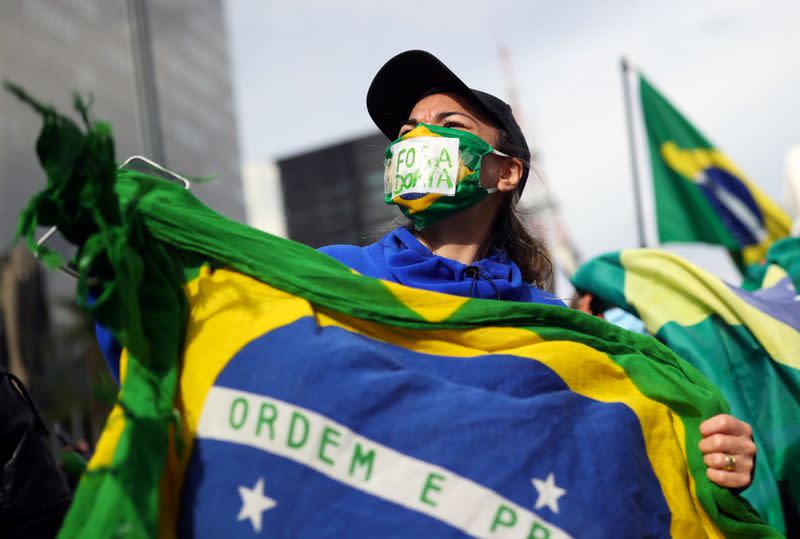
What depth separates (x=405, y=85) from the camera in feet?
9.25

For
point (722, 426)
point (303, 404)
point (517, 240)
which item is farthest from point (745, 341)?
point (303, 404)

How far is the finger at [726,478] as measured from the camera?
2213 mm

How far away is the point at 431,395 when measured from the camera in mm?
1922

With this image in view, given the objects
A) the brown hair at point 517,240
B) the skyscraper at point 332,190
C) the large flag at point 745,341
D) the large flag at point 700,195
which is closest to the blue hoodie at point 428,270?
the brown hair at point 517,240

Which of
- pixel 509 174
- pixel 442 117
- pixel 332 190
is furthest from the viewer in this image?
pixel 332 190

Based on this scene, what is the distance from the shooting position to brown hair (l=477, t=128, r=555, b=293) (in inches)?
111

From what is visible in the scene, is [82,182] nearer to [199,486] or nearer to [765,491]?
[199,486]

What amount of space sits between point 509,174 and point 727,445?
3.29 ft

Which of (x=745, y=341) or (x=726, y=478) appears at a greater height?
(x=745, y=341)

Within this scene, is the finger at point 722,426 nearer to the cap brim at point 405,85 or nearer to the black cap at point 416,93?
the black cap at point 416,93

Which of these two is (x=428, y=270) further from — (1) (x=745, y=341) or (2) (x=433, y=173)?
(1) (x=745, y=341)

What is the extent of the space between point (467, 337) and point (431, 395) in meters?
0.26

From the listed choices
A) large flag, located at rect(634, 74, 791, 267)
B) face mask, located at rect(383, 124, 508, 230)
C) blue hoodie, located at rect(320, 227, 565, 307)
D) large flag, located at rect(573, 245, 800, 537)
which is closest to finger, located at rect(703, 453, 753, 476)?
blue hoodie, located at rect(320, 227, 565, 307)

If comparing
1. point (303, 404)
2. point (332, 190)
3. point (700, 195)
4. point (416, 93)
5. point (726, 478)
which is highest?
point (332, 190)
